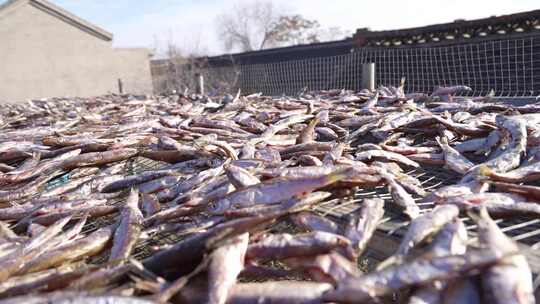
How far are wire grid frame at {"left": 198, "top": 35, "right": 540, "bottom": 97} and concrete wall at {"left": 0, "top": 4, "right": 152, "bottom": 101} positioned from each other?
54.4 feet

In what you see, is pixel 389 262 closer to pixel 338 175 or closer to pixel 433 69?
pixel 338 175

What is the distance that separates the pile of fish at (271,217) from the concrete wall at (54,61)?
24363mm

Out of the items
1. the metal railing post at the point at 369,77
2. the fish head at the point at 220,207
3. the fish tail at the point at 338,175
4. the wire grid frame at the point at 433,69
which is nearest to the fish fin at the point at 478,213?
the fish tail at the point at 338,175

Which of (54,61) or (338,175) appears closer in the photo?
(338,175)

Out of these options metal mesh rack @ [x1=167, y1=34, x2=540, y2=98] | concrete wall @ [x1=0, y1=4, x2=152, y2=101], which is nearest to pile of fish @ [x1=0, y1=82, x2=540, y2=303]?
metal mesh rack @ [x1=167, y1=34, x2=540, y2=98]

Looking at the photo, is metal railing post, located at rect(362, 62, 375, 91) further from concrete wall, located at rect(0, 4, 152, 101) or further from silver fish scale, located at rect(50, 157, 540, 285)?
concrete wall, located at rect(0, 4, 152, 101)

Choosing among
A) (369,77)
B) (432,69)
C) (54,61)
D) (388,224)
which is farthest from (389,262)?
(54,61)

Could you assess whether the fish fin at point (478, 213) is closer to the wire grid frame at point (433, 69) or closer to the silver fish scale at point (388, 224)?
the silver fish scale at point (388, 224)

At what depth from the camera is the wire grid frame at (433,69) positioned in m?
7.81

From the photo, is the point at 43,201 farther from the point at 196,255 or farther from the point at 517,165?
the point at 517,165

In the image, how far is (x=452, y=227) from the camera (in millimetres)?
1466

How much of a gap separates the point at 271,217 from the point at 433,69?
922cm

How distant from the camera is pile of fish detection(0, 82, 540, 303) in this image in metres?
1.30

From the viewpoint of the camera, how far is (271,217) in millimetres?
1619
